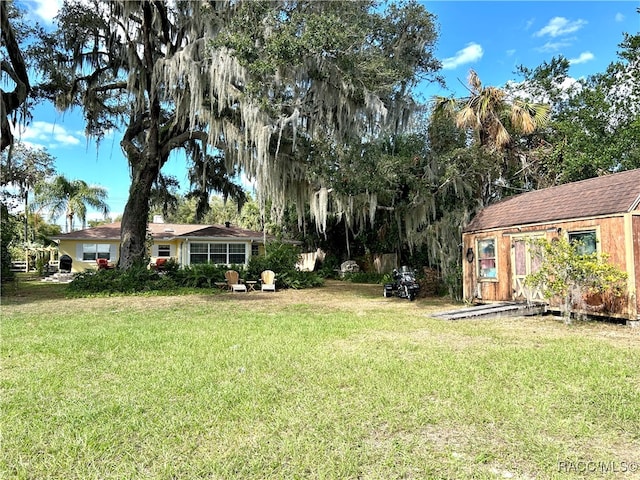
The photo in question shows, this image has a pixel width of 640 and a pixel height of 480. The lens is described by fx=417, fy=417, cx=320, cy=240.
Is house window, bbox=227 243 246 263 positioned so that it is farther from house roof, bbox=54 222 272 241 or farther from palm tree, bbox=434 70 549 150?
palm tree, bbox=434 70 549 150

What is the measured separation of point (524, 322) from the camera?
7914 millimetres

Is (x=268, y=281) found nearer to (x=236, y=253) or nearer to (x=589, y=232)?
(x=236, y=253)

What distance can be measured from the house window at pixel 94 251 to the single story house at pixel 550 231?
18.8 m

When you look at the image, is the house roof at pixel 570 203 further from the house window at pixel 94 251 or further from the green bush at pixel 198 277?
the house window at pixel 94 251

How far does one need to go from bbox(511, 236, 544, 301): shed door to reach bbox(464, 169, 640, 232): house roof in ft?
1.63

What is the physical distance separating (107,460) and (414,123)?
39.7ft

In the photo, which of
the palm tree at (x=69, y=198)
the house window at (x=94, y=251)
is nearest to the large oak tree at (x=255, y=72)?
the house window at (x=94, y=251)

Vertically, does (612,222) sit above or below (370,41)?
below

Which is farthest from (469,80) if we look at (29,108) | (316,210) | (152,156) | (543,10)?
(29,108)

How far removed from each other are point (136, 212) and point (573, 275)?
515 inches

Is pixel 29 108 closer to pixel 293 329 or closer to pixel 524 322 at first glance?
pixel 293 329

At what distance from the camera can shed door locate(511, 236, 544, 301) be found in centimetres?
901

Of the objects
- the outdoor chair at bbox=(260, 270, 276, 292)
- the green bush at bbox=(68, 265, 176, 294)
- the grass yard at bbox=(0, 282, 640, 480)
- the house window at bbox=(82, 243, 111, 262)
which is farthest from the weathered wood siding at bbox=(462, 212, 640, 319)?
the house window at bbox=(82, 243, 111, 262)

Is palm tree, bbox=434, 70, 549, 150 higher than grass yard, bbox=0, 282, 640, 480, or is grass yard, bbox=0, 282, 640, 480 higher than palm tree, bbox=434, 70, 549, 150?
palm tree, bbox=434, 70, 549, 150
